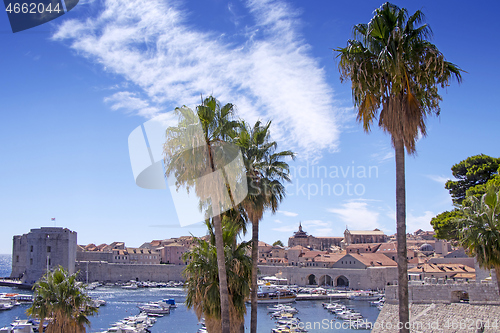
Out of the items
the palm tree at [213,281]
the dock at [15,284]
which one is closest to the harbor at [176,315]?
the dock at [15,284]

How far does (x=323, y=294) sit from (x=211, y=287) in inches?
3063

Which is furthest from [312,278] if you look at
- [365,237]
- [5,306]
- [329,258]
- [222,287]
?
[222,287]

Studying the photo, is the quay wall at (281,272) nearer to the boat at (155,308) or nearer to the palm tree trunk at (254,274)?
the boat at (155,308)

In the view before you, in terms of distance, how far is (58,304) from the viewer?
1586 centimetres

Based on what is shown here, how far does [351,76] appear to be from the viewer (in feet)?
31.6

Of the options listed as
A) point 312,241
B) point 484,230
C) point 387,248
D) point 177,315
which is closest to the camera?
point 484,230

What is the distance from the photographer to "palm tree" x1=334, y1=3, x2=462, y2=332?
9.00m

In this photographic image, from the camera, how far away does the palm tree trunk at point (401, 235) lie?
8.72 metres

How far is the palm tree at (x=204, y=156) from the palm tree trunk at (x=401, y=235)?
435 centimetres

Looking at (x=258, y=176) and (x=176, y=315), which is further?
(x=176, y=315)

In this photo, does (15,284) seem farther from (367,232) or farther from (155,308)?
(367,232)

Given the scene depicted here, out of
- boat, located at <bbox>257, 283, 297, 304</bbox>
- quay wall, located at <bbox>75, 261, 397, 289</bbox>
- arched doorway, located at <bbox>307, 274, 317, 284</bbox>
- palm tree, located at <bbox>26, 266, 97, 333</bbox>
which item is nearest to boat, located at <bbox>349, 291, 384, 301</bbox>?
quay wall, located at <bbox>75, 261, 397, 289</bbox>

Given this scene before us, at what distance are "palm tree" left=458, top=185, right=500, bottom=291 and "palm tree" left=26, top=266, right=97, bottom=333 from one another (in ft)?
46.7

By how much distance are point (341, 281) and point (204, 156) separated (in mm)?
98402
